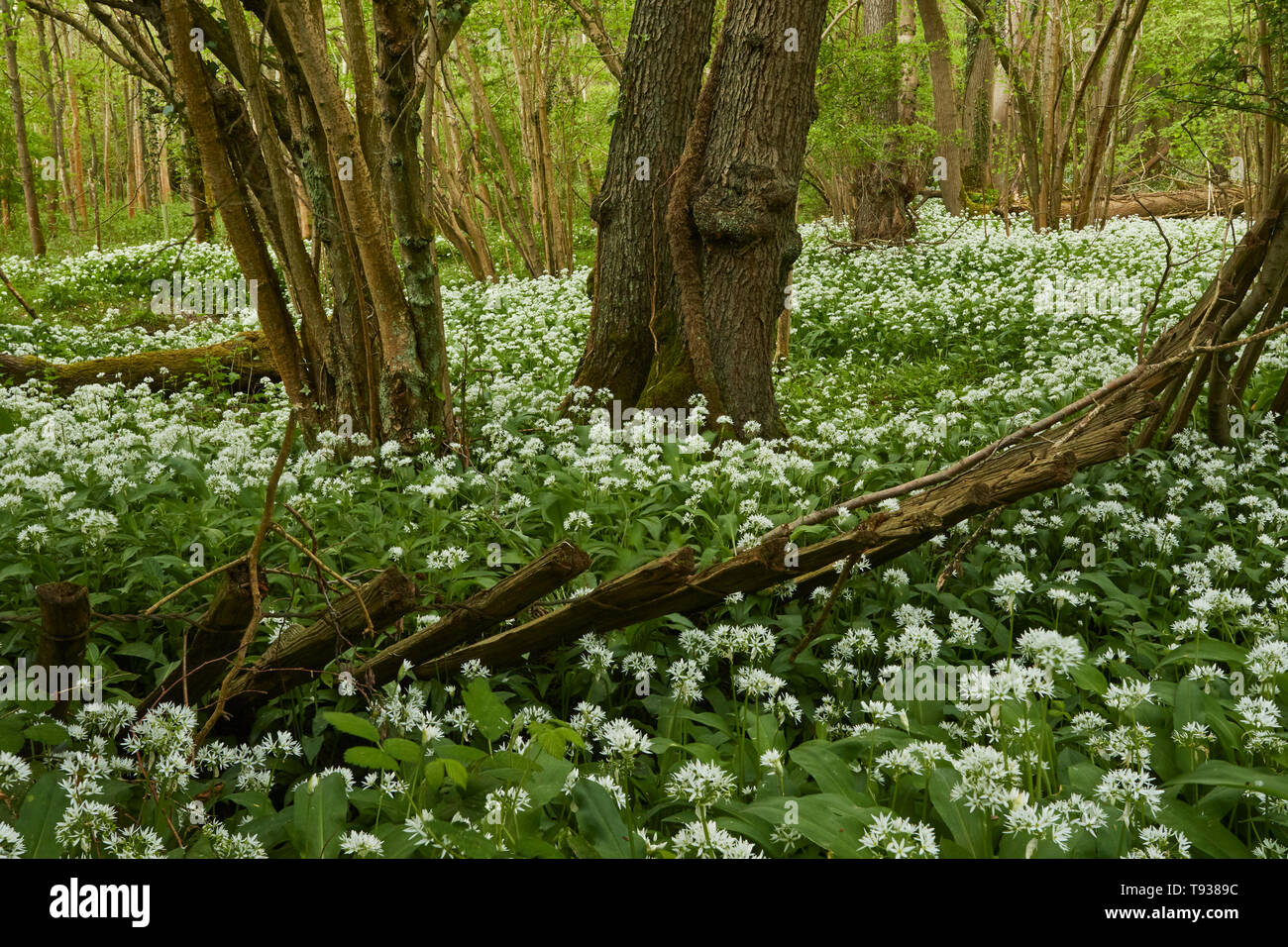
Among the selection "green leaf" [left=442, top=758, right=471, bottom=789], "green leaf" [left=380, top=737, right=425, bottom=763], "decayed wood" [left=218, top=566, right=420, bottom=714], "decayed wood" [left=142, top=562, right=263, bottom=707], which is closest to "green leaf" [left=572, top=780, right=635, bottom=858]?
"green leaf" [left=442, top=758, right=471, bottom=789]

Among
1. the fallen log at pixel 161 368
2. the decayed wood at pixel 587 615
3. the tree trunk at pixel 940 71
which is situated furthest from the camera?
the tree trunk at pixel 940 71

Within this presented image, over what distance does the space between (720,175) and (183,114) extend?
3.10 metres

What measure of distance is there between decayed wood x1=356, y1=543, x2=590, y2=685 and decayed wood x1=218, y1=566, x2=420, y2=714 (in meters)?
0.12

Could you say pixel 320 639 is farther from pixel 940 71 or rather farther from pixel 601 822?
pixel 940 71

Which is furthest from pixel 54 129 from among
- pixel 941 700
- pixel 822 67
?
pixel 941 700

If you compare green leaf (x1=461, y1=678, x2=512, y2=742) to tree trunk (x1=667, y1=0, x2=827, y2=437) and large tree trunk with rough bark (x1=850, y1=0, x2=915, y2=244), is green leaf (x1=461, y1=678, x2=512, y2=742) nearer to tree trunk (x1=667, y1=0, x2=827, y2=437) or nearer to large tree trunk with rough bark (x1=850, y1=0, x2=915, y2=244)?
tree trunk (x1=667, y1=0, x2=827, y2=437)

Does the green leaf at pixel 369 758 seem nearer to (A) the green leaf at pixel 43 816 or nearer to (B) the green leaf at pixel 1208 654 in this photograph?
(A) the green leaf at pixel 43 816

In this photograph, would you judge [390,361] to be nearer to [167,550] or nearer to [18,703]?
[167,550]

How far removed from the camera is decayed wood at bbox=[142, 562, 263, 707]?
7.29ft

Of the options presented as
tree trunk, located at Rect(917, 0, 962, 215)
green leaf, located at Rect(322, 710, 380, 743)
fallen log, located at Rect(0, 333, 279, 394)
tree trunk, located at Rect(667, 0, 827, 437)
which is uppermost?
tree trunk, located at Rect(917, 0, 962, 215)

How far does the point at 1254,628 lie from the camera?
298 cm

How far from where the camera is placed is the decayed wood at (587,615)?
254 centimetres

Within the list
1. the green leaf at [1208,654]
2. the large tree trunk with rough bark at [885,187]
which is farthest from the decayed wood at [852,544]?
the large tree trunk with rough bark at [885,187]

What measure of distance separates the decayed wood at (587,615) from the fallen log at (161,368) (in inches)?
215
